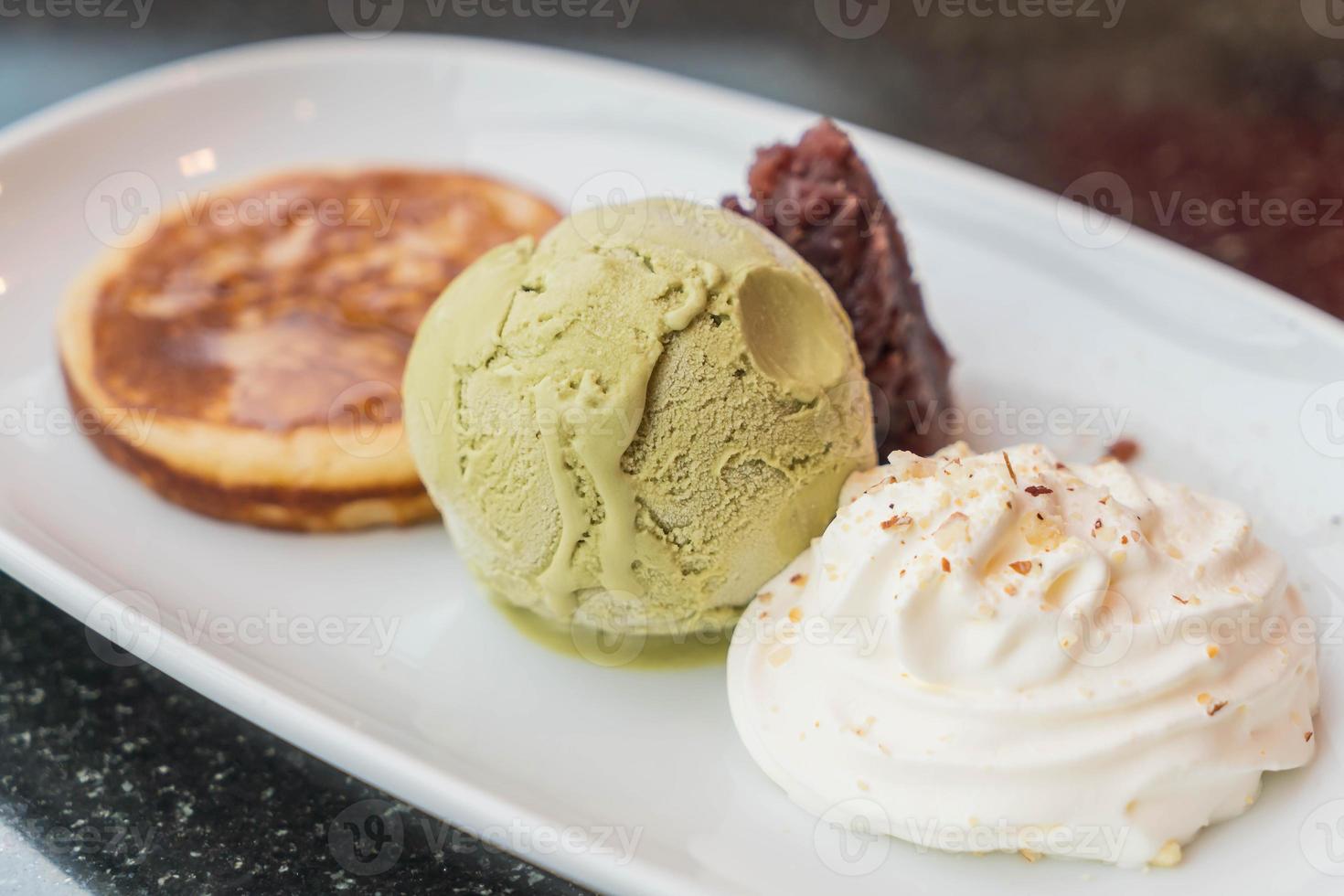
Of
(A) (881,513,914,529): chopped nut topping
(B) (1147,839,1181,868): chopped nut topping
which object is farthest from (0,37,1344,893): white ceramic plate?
(A) (881,513,914,529): chopped nut topping

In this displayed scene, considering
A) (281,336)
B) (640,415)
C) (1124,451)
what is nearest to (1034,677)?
(640,415)

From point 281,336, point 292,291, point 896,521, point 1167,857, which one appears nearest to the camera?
point 1167,857

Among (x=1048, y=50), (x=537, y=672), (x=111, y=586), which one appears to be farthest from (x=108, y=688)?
(x=1048, y=50)

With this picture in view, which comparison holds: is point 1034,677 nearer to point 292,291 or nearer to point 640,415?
point 640,415

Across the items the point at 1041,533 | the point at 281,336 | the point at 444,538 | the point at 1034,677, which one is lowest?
the point at 444,538

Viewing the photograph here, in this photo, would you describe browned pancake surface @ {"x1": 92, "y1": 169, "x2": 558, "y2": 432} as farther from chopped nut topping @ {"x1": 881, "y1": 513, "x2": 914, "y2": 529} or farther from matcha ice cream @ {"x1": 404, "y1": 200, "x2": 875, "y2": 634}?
chopped nut topping @ {"x1": 881, "y1": 513, "x2": 914, "y2": 529}

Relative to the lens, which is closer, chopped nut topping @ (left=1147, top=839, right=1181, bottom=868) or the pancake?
chopped nut topping @ (left=1147, top=839, right=1181, bottom=868)
